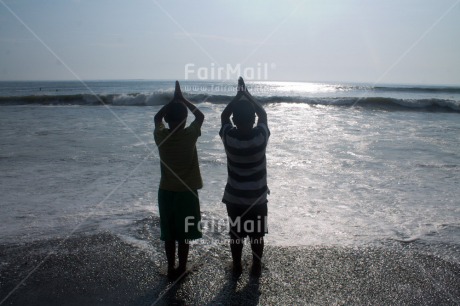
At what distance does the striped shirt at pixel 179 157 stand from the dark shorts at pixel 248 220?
0.41 m

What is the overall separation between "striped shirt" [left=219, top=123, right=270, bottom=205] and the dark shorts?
0.06 meters

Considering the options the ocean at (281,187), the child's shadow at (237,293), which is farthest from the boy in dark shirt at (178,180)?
the ocean at (281,187)

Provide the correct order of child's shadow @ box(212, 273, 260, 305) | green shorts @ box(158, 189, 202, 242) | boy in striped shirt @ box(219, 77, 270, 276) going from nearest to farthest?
child's shadow @ box(212, 273, 260, 305) < boy in striped shirt @ box(219, 77, 270, 276) < green shorts @ box(158, 189, 202, 242)

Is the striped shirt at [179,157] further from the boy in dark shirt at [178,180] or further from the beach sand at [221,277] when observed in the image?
the beach sand at [221,277]

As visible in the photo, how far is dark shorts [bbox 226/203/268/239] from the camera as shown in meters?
3.53

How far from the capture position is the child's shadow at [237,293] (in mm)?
3135

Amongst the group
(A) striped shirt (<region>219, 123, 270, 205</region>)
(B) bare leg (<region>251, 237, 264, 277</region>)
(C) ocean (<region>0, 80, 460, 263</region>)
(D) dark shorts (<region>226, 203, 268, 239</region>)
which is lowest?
(C) ocean (<region>0, 80, 460, 263</region>)

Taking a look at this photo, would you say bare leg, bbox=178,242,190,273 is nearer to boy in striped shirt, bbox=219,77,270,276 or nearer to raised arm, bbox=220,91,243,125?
boy in striped shirt, bbox=219,77,270,276

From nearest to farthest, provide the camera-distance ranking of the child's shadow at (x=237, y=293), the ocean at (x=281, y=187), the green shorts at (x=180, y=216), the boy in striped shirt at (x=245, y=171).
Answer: the child's shadow at (x=237, y=293)
the boy in striped shirt at (x=245, y=171)
the green shorts at (x=180, y=216)
the ocean at (x=281, y=187)

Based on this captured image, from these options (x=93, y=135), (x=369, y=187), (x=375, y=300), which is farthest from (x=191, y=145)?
(x=93, y=135)

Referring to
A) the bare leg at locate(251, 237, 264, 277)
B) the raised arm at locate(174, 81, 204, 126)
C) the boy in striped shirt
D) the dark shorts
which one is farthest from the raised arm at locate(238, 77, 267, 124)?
the bare leg at locate(251, 237, 264, 277)

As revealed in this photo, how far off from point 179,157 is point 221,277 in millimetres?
1075

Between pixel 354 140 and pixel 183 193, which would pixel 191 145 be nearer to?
pixel 183 193

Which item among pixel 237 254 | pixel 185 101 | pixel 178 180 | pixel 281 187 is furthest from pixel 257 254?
pixel 281 187
